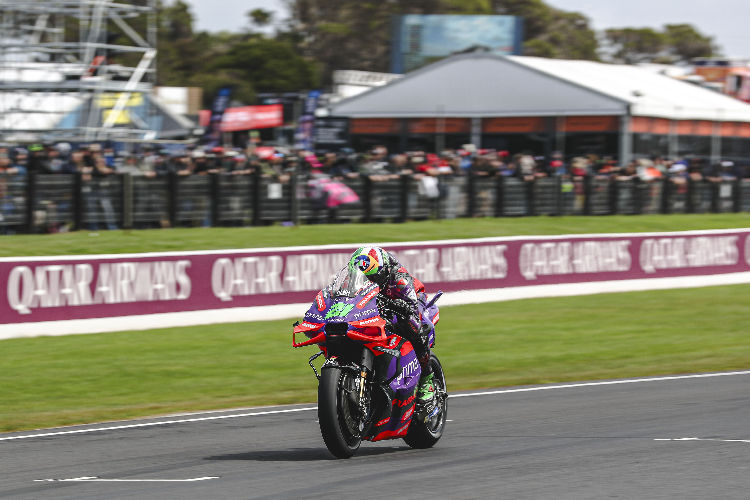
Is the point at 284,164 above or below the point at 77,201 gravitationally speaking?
above

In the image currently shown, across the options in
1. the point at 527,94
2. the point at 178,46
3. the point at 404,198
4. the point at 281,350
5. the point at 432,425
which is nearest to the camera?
the point at 432,425

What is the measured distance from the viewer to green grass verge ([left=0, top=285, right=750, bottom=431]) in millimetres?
12992

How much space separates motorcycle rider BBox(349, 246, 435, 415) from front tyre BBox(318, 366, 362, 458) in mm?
716

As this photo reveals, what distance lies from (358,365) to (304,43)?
90.7 metres

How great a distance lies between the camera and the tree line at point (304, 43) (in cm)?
8794

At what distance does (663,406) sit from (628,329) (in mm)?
8054

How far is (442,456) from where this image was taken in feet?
28.9

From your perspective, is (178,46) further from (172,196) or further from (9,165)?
(9,165)

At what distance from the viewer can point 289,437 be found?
10055mm

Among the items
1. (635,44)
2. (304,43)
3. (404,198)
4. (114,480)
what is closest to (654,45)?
(635,44)

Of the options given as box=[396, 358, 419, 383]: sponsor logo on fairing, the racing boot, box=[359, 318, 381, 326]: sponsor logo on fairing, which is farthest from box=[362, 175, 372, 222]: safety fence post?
box=[359, 318, 381, 326]: sponsor logo on fairing

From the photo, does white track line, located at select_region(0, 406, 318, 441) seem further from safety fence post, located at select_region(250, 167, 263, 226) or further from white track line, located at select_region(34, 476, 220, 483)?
safety fence post, located at select_region(250, 167, 263, 226)

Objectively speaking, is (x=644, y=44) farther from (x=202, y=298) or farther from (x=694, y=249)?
(x=202, y=298)

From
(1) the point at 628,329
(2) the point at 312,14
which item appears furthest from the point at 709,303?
(2) the point at 312,14
